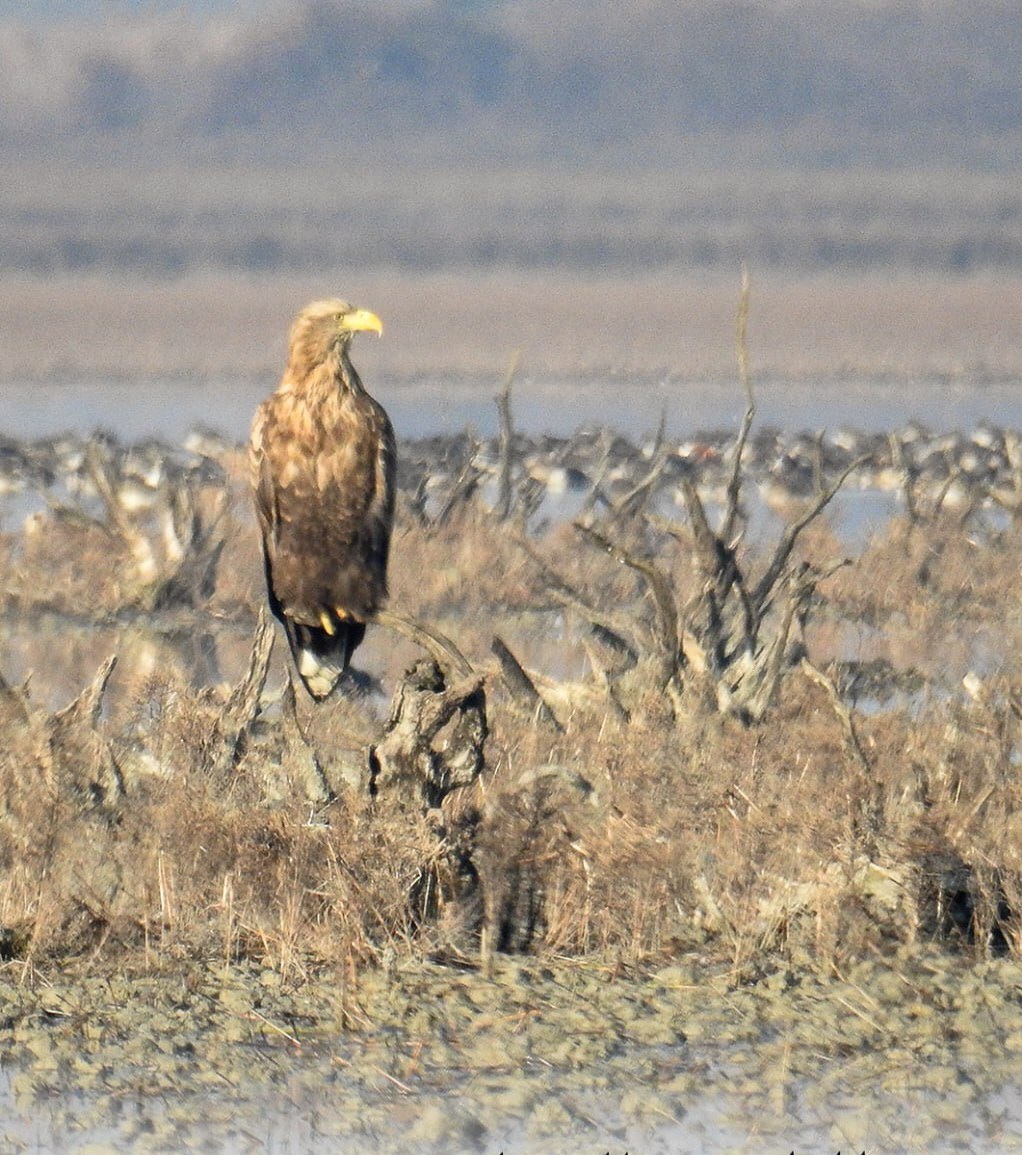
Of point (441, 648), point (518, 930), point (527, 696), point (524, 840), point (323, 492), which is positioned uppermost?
point (323, 492)

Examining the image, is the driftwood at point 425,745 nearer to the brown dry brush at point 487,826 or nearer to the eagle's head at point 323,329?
the brown dry brush at point 487,826

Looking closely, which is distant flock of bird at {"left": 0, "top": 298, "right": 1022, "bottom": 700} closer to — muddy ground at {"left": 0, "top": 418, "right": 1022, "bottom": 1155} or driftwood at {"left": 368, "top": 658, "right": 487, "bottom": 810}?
muddy ground at {"left": 0, "top": 418, "right": 1022, "bottom": 1155}

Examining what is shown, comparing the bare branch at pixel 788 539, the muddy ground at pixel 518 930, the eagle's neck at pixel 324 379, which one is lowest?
the muddy ground at pixel 518 930

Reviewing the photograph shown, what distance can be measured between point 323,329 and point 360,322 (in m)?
0.17

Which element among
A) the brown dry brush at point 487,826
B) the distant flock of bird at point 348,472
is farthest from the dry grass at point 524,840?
the distant flock of bird at point 348,472

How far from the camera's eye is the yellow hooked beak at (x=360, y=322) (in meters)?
8.38

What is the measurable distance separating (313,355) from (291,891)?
7.81 feet

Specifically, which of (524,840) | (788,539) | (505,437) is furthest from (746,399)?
(505,437)

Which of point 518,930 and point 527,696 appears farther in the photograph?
point 527,696

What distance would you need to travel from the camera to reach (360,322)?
27.7ft

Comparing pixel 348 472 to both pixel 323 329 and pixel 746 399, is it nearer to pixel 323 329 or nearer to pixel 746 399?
pixel 323 329

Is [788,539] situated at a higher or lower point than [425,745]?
higher

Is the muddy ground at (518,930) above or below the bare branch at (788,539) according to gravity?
below

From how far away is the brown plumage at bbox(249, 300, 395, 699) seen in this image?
854 cm
